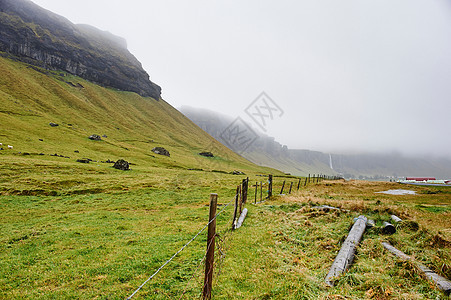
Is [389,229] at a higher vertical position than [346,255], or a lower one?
higher

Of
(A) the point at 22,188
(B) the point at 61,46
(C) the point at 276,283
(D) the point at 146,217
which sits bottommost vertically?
(A) the point at 22,188

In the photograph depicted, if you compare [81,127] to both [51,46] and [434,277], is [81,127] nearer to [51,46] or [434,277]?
[434,277]

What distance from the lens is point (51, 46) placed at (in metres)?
155

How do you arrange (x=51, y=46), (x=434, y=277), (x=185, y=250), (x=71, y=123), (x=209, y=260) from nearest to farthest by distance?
(x=434, y=277) → (x=209, y=260) → (x=185, y=250) → (x=71, y=123) → (x=51, y=46)

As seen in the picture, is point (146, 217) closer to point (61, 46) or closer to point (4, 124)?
point (4, 124)

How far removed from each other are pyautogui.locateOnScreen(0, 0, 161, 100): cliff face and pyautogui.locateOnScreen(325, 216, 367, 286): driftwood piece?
205 metres

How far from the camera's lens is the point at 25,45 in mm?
140500

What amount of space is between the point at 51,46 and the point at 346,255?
223m

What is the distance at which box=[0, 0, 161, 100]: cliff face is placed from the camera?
139375 mm

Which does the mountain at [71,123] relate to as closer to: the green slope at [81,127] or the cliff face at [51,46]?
the green slope at [81,127]

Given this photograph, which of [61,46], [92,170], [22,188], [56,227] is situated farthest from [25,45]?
[56,227]

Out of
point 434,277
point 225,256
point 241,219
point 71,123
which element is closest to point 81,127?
point 71,123

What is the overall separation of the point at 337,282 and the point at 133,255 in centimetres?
882

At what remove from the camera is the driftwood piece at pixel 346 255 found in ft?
20.0
